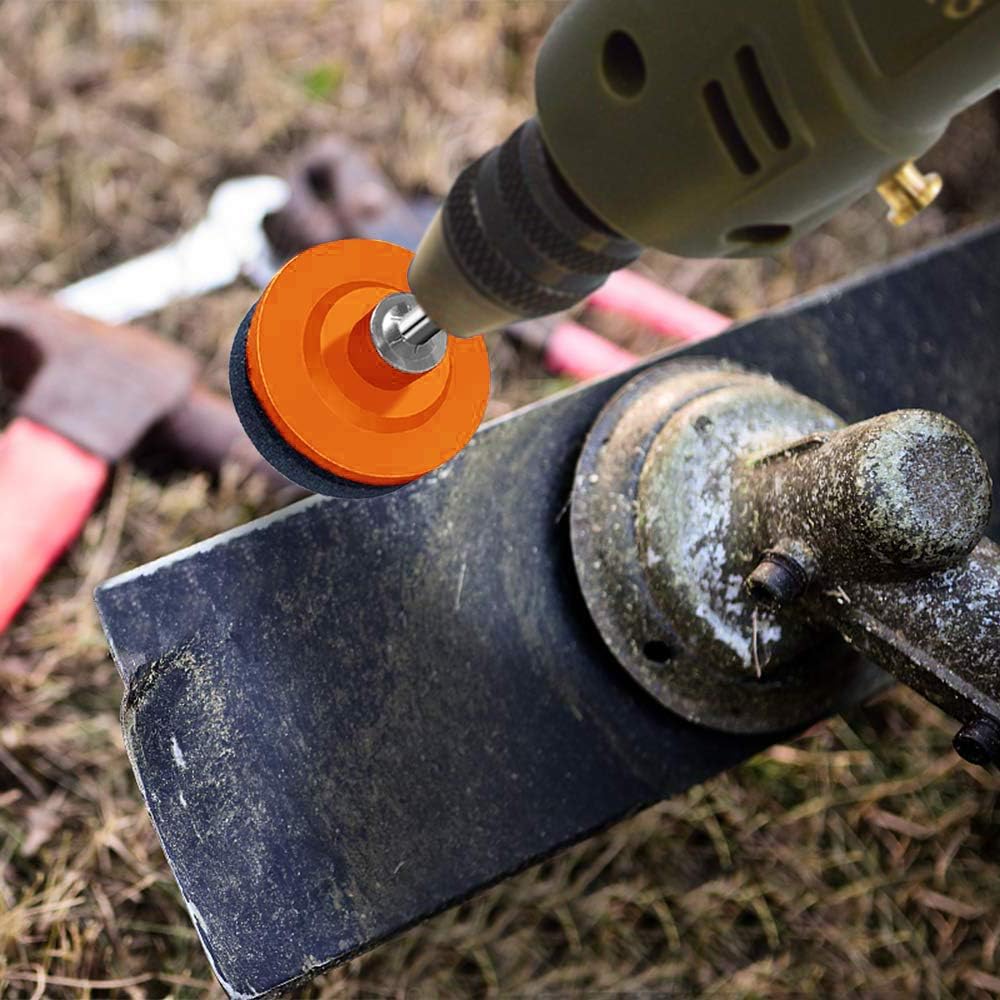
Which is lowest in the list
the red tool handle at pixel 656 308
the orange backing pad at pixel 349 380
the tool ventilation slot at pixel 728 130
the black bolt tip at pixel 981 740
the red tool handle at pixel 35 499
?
the red tool handle at pixel 656 308

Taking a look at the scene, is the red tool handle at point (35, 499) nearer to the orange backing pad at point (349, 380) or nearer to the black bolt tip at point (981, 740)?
the orange backing pad at point (349, 380)

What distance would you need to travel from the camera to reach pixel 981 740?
0.84 metres

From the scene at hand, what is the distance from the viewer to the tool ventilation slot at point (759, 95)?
598 mm

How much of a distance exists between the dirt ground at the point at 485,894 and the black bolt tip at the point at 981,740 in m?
0.76

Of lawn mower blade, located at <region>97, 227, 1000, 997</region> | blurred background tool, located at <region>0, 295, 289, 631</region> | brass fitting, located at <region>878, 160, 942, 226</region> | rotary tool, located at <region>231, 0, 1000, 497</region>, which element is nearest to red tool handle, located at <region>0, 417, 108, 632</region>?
blurred background tool, located at <region>0, 295, 289, 631</region>

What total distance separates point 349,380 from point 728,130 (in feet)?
1.08

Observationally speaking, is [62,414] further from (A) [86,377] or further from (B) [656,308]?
(B) [656,308]

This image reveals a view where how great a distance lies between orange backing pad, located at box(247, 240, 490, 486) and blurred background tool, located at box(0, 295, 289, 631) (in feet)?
2.24

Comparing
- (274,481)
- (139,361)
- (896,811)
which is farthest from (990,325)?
(139,361)

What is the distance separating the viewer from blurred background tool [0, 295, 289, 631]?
1369 millimetres

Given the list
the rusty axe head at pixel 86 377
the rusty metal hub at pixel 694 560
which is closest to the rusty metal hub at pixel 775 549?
the rusty metal hub at pixel 694 560

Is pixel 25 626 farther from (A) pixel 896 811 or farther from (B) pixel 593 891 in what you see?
(A) pixel 896 811

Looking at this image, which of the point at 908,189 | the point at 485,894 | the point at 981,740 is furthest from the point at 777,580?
the point at 485,894

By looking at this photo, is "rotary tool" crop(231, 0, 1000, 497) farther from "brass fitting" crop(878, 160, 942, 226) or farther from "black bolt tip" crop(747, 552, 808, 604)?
"black bolt tip" crop(747, 552, 808, 604)
